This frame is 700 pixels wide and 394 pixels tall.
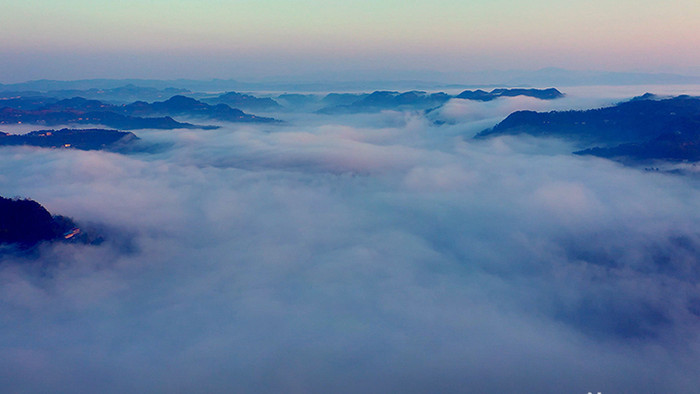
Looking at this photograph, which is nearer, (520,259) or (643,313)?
(643,313)

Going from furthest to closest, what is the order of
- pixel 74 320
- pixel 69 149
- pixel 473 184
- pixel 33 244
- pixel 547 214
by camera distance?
1. pixel 69 149
2. pixel 473 184
3. pixel 547 214
4. pixel 33 244
5. pixel 74 320

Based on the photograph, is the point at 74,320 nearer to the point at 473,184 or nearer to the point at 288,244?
the point at 288,244

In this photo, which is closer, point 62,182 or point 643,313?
point 643,313

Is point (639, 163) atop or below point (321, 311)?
atop

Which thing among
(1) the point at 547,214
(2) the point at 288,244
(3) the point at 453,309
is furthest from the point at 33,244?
(1) the point at 547,214

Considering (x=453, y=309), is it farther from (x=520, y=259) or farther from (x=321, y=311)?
(x=520, y=259)

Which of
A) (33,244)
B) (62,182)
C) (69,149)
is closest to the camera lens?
(33,244)

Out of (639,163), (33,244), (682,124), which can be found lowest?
(33,244)

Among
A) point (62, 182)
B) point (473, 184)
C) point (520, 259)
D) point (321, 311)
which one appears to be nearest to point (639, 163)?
point (473, 184)

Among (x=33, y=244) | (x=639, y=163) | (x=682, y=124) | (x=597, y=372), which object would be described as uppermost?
(x=682, y=124)
